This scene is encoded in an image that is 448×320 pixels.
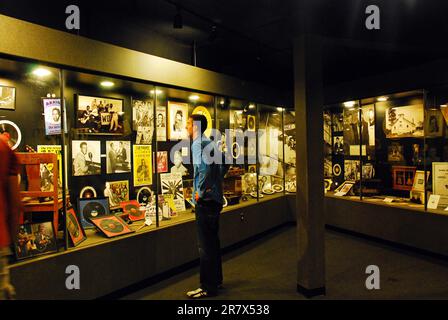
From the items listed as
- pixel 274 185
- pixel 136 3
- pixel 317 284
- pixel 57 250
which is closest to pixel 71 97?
pixel 136 3

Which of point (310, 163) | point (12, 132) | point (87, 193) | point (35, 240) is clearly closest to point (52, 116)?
point (12, 132)

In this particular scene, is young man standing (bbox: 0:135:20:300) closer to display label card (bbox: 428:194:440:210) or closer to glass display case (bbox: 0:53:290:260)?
glass display case (bbox: 0:53:290:260)

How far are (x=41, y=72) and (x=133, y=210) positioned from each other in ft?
6.66

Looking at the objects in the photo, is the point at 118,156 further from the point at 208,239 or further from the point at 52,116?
the point at 208,239

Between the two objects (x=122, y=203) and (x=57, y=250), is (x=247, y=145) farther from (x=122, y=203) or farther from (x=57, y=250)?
(x=57, y=250)

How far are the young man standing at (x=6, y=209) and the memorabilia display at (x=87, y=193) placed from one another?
173cm

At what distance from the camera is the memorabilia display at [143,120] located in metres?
4.54

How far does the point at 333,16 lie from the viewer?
3.85 meters

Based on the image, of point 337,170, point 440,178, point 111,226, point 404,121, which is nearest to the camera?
point 111,226

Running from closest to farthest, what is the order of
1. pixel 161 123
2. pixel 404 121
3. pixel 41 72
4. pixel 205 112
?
pixel 41 72, pixel 161 123, pixel 205 112, pixel 404 121

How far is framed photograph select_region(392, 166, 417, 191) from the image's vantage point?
578 centimetres

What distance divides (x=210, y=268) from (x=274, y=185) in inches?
146

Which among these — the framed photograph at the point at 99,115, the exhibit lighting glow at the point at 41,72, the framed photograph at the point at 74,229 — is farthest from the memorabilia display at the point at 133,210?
the exhibit lighting glow at the point at 41,72

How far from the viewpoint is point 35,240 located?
309 cm
